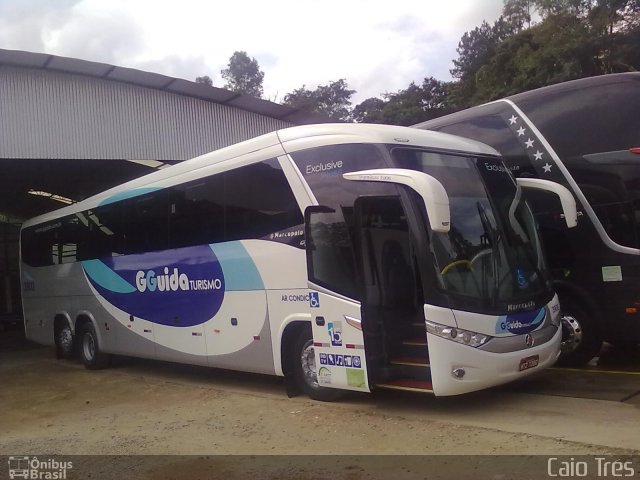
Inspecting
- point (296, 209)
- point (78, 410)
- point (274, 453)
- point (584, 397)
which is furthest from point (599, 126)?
point (78, 410)

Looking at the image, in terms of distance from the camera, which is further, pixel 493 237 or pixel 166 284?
pixel 166 284

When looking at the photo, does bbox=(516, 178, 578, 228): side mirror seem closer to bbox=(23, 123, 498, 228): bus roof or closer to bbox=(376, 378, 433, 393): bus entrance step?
bbox=(23, 123, 498, 228): bus roof

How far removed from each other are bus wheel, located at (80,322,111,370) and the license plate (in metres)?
8.45

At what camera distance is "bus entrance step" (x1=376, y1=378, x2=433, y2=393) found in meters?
6.28

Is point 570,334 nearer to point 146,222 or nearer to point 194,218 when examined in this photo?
point 194,218

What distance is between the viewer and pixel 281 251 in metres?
7.64

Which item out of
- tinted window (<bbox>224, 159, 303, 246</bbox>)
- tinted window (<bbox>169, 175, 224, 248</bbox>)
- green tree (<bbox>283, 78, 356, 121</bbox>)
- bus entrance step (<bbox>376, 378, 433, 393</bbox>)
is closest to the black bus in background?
bus entrance step (<bbox>376, 378, 433, 393</bbox>)

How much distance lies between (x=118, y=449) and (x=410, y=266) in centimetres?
380

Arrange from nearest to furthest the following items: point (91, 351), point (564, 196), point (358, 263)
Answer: point (358, 263), point (564, 196), point (91, 351)

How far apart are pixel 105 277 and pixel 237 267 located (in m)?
4.21

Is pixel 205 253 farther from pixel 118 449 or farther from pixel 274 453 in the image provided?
pixel 274 453

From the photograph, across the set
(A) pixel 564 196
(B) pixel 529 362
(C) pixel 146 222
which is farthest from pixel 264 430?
(C) pixel 146 222

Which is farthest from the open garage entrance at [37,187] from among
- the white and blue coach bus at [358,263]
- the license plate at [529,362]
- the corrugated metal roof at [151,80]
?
the license plate at [529,362]

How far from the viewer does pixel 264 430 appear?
6.58 metres
